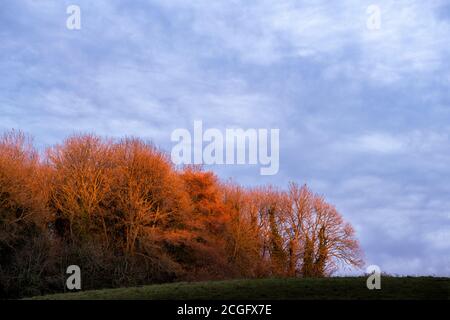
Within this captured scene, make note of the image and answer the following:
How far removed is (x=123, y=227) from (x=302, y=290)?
36.6 m

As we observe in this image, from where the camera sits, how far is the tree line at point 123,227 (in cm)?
5078

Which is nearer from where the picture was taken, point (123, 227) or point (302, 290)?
point (302, 290)

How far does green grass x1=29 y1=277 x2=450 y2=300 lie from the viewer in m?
24.9

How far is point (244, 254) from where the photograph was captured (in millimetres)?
68875

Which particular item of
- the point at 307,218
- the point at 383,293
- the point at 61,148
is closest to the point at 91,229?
the point at 61,148

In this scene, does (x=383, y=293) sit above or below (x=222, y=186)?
below

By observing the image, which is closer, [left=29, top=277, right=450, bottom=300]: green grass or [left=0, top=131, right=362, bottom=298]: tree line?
[left=29, top=277, right=450, bottom=300]: green grass

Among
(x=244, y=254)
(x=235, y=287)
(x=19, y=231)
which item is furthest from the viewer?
(x=244, y=254)

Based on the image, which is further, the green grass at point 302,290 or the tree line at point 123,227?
the tree line at point 123,227

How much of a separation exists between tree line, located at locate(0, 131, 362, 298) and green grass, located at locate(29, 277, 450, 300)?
2262 cm

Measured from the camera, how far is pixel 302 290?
26438 mm

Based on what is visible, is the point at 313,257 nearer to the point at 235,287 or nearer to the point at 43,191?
the point at 43,191

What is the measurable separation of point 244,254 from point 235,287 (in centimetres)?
4075

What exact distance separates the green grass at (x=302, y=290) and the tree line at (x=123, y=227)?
22618mm
